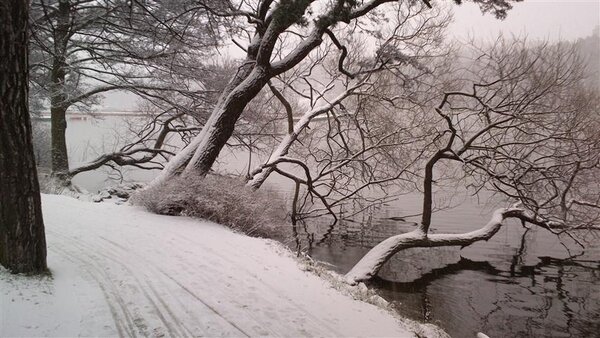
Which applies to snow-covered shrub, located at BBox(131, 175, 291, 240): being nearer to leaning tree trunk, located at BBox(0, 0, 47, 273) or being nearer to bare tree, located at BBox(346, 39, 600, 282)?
bare tree, located at BBox(346, 39, 600, 282)

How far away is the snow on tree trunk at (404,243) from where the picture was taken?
9.85 metres

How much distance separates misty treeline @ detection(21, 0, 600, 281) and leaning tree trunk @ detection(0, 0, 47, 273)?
17.5 ft

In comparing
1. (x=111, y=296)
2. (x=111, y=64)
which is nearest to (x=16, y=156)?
(x=111, y=296)

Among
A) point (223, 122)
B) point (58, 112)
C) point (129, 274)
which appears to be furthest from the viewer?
point (58, 112)

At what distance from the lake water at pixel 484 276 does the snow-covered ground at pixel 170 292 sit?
103 inches

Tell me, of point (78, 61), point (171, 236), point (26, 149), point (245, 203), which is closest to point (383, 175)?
point (245, 203)

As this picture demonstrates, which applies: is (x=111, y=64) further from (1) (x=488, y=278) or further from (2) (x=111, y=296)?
(1) (x=488, y=278)

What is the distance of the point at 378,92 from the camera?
15.0 meters

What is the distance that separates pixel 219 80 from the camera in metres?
14.8

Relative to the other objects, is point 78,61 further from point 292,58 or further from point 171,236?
point 171,236

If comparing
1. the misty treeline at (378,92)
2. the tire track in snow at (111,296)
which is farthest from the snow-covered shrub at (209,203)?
the tire track in snow at (111,296)

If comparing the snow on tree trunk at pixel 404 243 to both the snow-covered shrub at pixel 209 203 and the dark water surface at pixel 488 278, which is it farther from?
the snow-covered shrub at pixel 209 203

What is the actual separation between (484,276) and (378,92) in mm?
7678

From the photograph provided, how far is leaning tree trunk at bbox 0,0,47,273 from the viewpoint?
362 cm
